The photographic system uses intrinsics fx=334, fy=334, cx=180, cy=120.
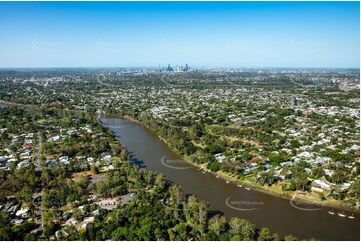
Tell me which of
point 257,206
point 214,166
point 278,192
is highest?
point 214,166

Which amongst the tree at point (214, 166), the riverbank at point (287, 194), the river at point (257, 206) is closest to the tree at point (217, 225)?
the river at point (257, 206)

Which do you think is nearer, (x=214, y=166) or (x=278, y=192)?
(x=278, y=192)

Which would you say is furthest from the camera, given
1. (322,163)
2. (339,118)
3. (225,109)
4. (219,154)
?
(225,109)

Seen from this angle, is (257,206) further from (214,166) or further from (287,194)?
(214,166)

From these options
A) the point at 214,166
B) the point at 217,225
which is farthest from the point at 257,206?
the point at 214,166

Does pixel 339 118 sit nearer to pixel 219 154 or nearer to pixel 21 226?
pixel 219 154

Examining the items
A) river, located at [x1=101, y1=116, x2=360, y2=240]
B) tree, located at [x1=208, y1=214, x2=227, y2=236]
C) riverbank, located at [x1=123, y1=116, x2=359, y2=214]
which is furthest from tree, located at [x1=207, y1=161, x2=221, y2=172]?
tree, located at [x1=208, y1=214, x2=227, y2=236]

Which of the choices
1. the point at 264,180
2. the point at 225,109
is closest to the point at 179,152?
the point at 264,180

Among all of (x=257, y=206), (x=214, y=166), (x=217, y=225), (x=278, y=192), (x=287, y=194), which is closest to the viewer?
(x=217, y=225)

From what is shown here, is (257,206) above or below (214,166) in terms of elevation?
below
